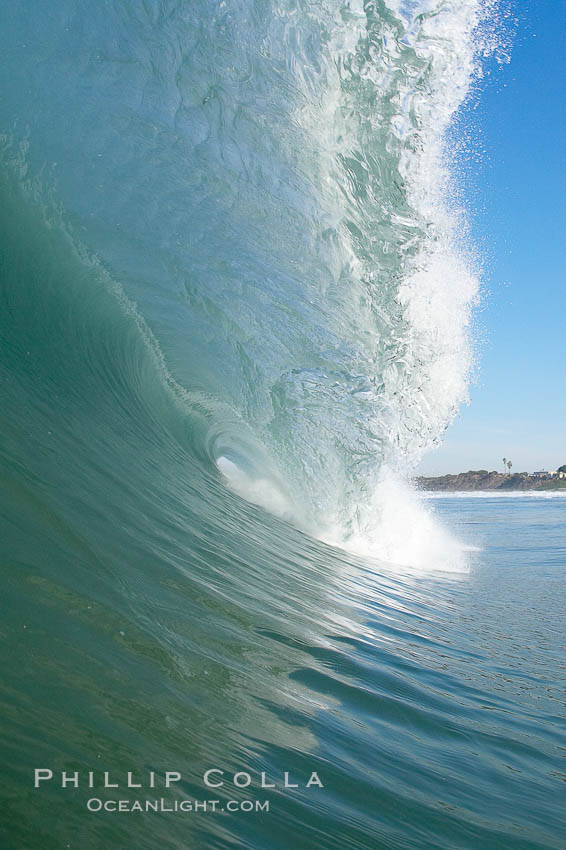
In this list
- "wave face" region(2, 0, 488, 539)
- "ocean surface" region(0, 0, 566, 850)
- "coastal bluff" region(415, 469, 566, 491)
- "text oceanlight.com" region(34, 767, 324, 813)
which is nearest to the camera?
"text oceanlight.com" region(34, 767, 324, 813)

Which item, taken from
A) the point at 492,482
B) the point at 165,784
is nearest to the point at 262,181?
the point at 165,784

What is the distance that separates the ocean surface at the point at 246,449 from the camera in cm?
180

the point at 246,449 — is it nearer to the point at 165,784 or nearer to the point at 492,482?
the point at 165,784

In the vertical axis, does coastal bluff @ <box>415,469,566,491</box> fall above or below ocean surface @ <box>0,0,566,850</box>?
above

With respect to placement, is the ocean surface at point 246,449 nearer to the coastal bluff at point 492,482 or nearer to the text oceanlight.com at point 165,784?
the text oceanlight.com at point 165,784

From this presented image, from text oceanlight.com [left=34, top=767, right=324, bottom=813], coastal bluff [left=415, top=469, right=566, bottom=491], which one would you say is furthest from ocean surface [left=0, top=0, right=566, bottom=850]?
coastal bluff [left=415, top=469, right=566, bottom=491]

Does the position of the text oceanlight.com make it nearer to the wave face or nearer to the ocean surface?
the ocean surface

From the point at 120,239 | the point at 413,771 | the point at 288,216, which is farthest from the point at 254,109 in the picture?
the point at 413,771

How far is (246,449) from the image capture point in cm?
893

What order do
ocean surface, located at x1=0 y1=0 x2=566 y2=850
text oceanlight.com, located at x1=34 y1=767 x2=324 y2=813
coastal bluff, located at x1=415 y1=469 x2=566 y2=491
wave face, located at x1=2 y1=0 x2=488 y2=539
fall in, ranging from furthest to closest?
coastal bluff, located at x1=415 y1=469 x2=566 y2=491, wave face, located at x1=2 y1=0 x2=488 y2=539, ocean surface, located at x1=0 y1=0 x2=566 y2=850, text oceanlight.com, located at x1=34 y1=767 x2=324 y2=813

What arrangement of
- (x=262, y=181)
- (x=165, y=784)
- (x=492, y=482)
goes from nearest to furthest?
(x=165, y=784), (x=262, y=181), (x=492, y=482)

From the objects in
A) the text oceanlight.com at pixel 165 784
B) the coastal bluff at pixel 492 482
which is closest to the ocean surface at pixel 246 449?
the text oceanlight.com at pixel 165 784

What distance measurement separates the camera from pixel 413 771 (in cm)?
205

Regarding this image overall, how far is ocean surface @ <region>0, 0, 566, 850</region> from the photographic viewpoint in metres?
1.80
